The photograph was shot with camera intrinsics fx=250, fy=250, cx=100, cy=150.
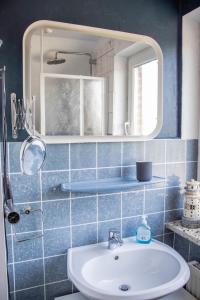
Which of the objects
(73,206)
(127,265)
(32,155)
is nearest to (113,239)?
(127,265)

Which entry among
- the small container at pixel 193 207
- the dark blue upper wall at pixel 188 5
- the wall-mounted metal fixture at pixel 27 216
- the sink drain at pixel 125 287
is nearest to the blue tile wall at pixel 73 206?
the wall-mounted metal fixture at pixel 27 216

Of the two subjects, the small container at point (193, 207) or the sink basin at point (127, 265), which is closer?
the sink basin at point (127, 265)

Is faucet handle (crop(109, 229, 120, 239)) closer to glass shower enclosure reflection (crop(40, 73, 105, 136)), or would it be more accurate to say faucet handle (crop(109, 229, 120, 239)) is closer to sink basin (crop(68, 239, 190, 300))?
sink basin (crop(68, 239, 190, 300))

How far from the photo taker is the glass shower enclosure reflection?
1.17 metres

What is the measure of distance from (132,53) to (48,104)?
1.78 feet

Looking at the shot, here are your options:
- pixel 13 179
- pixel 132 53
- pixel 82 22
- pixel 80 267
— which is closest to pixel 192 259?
pixel 80 267

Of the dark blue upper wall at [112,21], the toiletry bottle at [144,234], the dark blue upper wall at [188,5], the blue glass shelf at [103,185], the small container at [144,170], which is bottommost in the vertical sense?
the toiletry bottle at [144,234]

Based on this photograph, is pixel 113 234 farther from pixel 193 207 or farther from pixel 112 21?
pixel 112 21

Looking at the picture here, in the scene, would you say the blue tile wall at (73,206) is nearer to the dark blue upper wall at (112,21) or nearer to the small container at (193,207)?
the small container at (193,207)

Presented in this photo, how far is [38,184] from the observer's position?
3.84 feet

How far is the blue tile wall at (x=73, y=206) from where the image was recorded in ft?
3.80

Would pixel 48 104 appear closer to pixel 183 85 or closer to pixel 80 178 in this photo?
pixel 80 178

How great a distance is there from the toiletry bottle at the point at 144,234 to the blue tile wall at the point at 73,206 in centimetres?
6

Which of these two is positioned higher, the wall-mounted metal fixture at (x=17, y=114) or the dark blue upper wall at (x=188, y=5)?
the dark blue upper wall at (x=188, y=5)
